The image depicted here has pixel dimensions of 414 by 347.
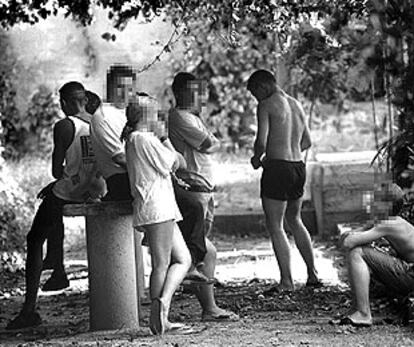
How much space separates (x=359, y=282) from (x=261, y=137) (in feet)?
8.26

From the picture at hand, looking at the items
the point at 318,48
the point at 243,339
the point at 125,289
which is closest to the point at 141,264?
the point at 125,289

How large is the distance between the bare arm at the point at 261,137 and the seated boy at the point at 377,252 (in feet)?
7.38

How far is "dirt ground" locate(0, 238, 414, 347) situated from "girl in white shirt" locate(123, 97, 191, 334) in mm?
324

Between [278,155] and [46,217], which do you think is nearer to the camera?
[46,217]

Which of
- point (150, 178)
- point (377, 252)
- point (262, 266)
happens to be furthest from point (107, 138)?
point (262, 266)

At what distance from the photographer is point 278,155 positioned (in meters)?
9.70

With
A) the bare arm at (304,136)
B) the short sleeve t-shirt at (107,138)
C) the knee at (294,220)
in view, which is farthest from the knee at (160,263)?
the bare arm at (304,136)

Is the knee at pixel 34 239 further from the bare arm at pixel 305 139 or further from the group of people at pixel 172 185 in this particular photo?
the bare arm at pixel 305 139

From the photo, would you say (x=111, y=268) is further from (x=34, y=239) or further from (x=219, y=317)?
(x=34, y=239)

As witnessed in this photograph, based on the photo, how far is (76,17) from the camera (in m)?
12.1

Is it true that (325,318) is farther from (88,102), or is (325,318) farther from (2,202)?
(2,202)

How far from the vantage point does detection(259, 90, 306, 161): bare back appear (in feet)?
31.5

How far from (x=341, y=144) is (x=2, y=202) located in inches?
368

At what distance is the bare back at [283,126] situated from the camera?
961 centimetres
